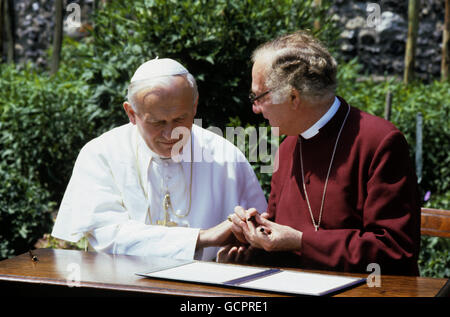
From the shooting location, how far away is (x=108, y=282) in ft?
7.95

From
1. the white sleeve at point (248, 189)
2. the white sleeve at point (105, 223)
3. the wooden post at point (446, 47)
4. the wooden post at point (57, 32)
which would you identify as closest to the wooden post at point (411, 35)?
the wooden post at point (446, 47)

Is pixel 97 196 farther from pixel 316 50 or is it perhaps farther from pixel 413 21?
pixel 413 21

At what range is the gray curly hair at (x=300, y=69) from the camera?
3.03 m

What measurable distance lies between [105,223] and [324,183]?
1090mm

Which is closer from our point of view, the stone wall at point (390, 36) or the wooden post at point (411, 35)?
the wooden post at point (411, 35)

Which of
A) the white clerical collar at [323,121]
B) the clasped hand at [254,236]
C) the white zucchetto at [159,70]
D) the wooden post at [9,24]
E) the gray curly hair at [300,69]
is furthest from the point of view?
the wooden post at [9,24]

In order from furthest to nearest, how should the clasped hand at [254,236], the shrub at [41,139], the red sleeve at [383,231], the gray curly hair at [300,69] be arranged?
the shrub at [41,139] → the gray curly hair at [300,69] → the clasped hand at [254,236] → the red sleeve at [383,231]

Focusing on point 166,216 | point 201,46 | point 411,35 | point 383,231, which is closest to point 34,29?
point 411,35

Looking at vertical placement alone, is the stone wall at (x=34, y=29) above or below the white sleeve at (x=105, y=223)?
above

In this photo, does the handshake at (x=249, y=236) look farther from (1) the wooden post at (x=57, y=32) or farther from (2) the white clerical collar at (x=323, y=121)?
(1) the wooden post at (x=57, y=32)

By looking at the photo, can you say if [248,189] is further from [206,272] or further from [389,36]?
[389,36]

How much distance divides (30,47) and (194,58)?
975cm

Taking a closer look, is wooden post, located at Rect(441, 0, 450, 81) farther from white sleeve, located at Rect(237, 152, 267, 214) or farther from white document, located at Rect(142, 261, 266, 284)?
white document, located at Rect(142, 261, 266, 284)

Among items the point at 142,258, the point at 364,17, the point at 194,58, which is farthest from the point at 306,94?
the point at 364,17
